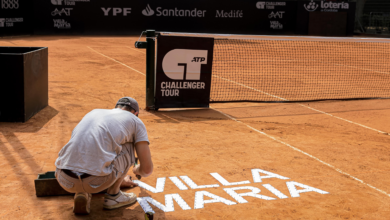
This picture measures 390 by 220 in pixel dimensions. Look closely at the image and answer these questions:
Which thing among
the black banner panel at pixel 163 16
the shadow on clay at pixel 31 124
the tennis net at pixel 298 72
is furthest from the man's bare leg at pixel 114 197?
the black banner panel at pixel 163 16

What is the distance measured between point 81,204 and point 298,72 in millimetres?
13236

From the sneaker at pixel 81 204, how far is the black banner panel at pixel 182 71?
521cm

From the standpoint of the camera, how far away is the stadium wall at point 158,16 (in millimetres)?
25500

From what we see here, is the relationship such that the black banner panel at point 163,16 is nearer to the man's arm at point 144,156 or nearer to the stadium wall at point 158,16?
the stadium wall at point 158,16

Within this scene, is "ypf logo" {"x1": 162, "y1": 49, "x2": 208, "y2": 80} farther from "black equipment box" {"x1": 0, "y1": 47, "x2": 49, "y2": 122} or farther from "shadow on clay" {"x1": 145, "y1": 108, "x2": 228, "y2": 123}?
"black equipment box" {"x1": 0, "y1": 47, "x2": 49, "y2": 122}

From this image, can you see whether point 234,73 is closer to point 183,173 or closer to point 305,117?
point 305,117

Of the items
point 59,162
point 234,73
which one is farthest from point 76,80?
point 59,162

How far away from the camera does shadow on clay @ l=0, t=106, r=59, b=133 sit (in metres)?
7.62

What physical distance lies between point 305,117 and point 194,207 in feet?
17.8

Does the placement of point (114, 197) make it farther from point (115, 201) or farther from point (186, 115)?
point (186, 115)

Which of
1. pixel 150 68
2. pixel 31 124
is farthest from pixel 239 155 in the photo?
pixel 31 124

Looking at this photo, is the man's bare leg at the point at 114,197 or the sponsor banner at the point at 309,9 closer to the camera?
the man's bare leg at the point at 114,197

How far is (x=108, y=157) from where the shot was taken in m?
4.17

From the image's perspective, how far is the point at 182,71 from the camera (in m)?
9.64
